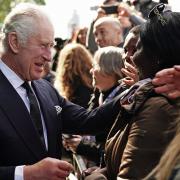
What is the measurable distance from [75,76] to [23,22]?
2.51 meters

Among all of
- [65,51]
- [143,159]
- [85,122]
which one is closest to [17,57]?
[85,122]

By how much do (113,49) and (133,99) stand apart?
207cm

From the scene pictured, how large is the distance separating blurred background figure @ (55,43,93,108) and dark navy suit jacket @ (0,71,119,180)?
6.52 feet

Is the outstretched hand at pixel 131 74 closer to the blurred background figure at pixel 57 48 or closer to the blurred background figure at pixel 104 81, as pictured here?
the blurred background figure at pixel 104 81

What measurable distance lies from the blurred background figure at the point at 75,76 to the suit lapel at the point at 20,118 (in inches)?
97.4

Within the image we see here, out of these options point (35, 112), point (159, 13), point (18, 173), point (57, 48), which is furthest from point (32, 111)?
point (57, 48)

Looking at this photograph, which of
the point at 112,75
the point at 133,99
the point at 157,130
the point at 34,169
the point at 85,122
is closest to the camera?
the point at 157,130

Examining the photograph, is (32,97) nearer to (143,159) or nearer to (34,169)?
(34,169)

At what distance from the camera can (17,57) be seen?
3.46 metres

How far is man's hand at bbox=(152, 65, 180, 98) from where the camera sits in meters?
2.42

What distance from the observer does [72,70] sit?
5965 mm

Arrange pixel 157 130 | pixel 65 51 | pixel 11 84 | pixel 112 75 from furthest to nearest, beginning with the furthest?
pixel 65 51 → pixel 112 75 → pixel 11 84 → pixel 157 130

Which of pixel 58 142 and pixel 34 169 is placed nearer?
pixel 34 169

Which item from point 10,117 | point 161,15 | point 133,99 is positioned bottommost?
point 10,117
